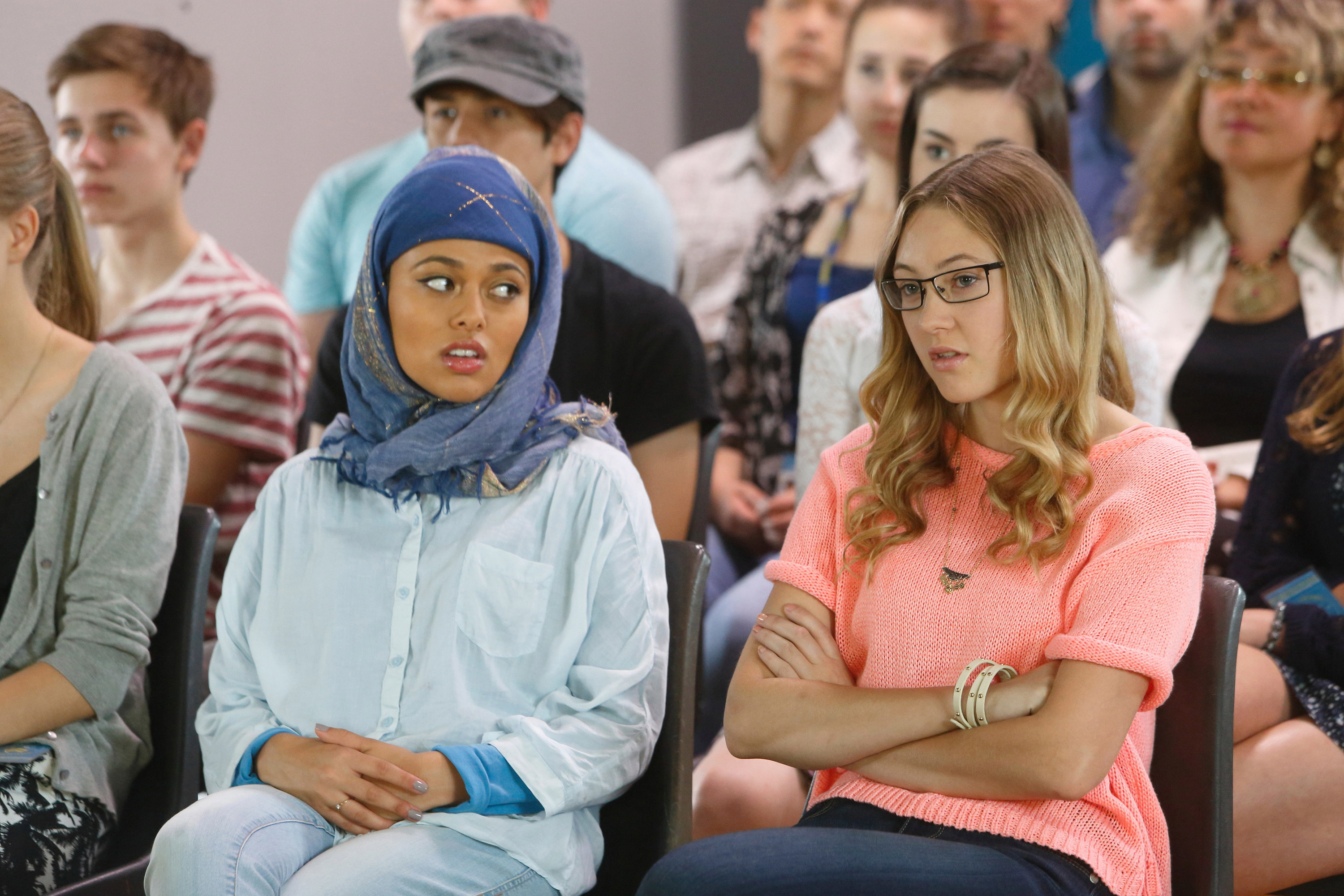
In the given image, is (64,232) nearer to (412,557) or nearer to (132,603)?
(132,603)

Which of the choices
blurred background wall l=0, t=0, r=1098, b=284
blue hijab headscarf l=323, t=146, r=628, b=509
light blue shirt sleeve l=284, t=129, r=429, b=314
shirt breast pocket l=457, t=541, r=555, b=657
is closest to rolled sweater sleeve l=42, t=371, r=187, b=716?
blue hijab headscarf l=323, t=146, r=628, b=509

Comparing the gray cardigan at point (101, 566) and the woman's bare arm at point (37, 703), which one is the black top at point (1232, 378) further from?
the woman's bare arm at point (37, 703)

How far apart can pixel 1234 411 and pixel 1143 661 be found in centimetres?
149

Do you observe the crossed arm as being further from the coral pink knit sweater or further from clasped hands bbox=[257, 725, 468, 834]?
clasped hands bbox=[257, 725, 468, 834]

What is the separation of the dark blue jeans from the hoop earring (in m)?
1.86

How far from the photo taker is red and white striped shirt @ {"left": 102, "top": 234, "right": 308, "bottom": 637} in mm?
2549

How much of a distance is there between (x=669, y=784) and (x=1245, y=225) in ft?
6.26

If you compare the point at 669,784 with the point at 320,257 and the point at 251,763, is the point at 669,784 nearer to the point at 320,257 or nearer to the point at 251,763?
the point at 251,763

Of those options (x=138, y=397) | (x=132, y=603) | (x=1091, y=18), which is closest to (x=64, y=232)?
(x=138, y=397)

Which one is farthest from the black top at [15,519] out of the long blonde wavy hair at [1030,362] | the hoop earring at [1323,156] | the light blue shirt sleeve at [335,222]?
the hoop earring at [1323,156]

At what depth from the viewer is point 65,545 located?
6.08 ft

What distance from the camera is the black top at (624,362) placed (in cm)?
236

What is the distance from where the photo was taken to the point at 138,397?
1.90 m

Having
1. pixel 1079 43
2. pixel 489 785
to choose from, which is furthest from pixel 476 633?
pixel 1079 43
